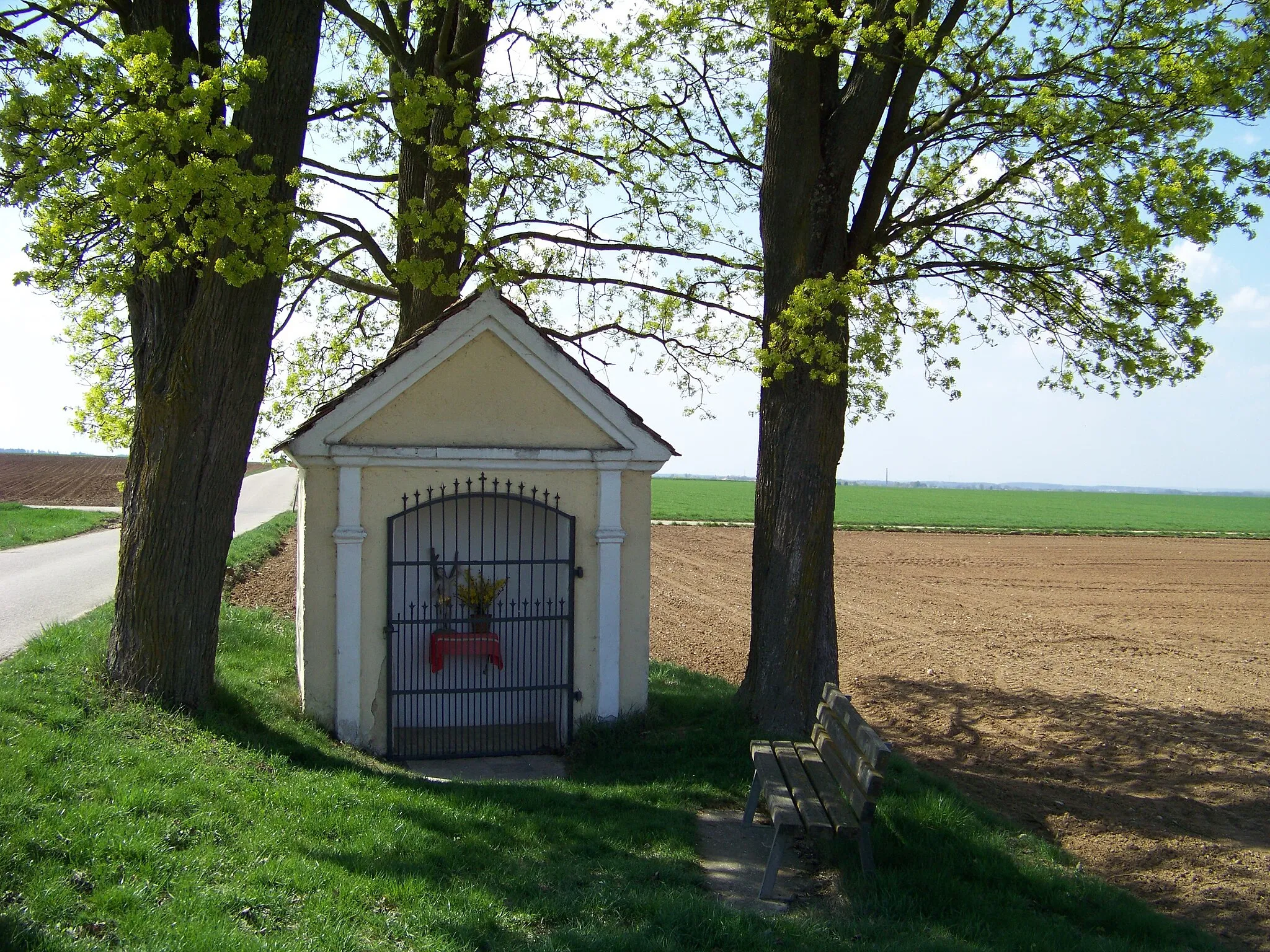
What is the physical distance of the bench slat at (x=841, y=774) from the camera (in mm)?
5047

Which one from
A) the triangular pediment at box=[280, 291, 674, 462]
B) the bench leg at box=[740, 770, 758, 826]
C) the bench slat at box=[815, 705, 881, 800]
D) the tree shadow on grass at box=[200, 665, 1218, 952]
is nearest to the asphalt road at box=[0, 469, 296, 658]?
the triangular pediment at box=[280, 291, 674, 462]

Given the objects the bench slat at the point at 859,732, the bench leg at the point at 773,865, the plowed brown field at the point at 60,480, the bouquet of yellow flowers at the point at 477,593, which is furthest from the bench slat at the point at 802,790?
the plowed brown field at the point at 60,480

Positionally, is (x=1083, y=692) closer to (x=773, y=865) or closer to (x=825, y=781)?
(x=825, y=781)

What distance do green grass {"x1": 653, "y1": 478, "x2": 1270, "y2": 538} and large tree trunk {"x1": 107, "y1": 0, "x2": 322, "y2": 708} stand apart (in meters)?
24.0

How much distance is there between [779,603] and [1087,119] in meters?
4.52

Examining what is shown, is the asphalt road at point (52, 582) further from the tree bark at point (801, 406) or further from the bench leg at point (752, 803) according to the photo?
the bench leg at point (752, 803)

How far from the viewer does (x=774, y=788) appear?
5711 mm

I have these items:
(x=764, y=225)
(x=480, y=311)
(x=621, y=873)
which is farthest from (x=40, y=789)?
(x=764, y=225)

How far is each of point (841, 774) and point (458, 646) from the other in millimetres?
4303

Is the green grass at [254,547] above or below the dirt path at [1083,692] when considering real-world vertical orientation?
above

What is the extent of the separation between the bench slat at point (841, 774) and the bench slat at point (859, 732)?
0.17m

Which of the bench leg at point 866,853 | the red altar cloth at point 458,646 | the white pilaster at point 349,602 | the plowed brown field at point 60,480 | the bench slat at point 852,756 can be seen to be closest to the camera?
the bench slat at point 852,756

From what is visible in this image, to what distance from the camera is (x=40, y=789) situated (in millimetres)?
4934

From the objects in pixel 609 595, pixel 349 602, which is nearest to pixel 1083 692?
pixel 609 595
